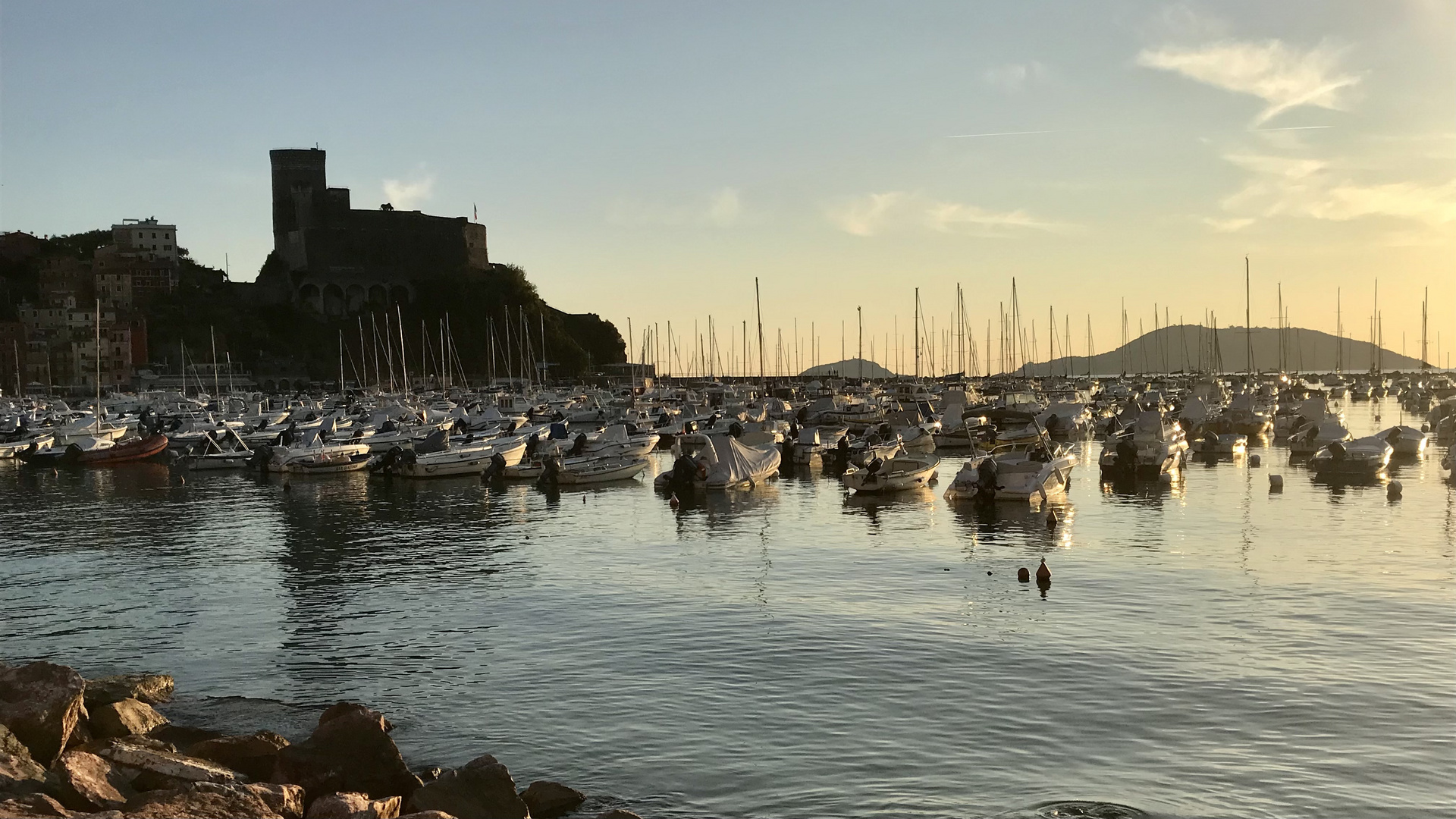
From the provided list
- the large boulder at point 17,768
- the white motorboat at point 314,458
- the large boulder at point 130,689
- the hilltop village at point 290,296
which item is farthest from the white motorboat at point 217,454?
the hilltop village at point 290,296

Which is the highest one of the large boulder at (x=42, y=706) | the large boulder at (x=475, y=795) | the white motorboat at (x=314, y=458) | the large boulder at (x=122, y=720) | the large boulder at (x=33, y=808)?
the white motorboat at (x=314, y=458)

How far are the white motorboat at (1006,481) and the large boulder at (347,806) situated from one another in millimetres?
30422

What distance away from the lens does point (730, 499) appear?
148ft

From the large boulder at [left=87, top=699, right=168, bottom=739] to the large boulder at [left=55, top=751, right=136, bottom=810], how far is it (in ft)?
7.55

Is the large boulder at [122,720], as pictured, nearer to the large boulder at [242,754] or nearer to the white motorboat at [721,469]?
the large boulder at [242,754]

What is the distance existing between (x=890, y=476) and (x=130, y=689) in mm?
31614

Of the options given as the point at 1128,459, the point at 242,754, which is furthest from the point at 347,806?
the point at 1128,459

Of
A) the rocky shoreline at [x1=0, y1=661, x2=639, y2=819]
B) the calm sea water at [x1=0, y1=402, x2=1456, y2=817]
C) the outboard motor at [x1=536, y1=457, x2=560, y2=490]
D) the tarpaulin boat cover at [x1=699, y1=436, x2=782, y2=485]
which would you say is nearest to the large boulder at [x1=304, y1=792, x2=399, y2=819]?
the rocky shoreline at [x1=0, y1=661, x2=639, y2=819]

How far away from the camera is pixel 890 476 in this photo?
45.0m

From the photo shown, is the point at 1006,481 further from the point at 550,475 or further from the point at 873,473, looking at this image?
the point at 550,475

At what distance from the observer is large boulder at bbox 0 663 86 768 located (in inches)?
523

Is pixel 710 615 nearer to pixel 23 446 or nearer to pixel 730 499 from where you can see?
pixel 730 499

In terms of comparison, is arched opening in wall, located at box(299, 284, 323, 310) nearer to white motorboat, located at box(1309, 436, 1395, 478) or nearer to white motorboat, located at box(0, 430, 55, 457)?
white motorboat, located at box(0, 430, 55, 457)

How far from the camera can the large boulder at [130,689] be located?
15.9 m
